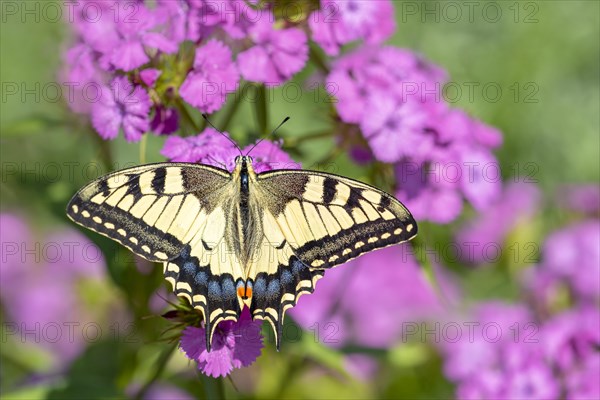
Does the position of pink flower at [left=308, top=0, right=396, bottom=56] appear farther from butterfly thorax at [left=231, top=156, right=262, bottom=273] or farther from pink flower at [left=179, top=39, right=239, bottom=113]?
butterfly thorax at [left=231, top=156, right=262, bottom=273]

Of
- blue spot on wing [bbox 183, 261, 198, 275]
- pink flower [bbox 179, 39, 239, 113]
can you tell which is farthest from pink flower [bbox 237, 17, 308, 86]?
blue spot on wing [bbox 183, 261, 198, 275]

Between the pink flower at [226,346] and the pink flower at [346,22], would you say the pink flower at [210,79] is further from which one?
the pink flower at [226,346]

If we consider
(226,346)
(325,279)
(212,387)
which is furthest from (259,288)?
(325,279)

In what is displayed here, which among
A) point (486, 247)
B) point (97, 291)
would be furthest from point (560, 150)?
point (97, 291)

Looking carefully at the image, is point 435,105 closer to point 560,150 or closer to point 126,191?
point 126,191

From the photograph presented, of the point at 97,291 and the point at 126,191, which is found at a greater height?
the point at 126,191

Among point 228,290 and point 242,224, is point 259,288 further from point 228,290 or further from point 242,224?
point 242,224
